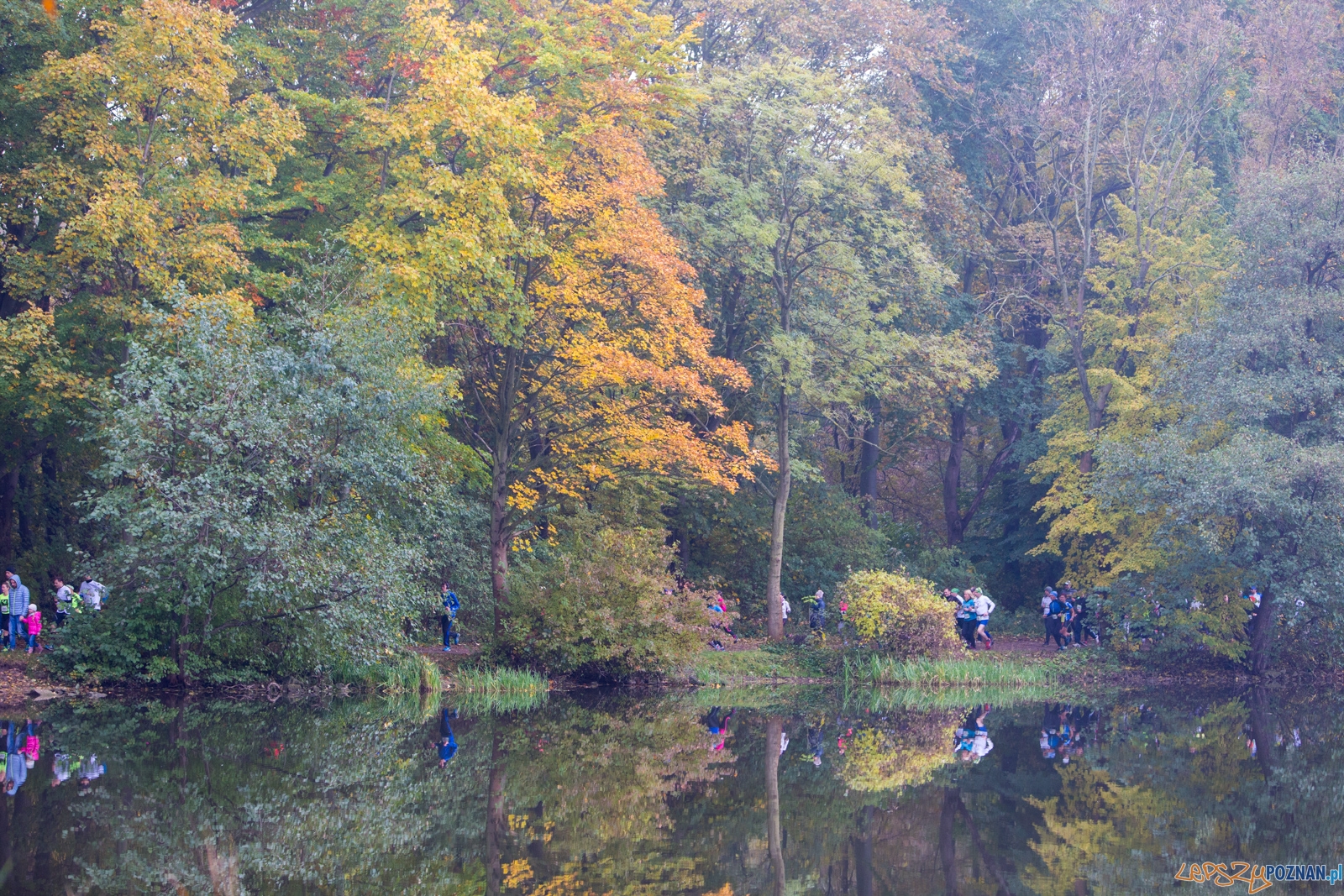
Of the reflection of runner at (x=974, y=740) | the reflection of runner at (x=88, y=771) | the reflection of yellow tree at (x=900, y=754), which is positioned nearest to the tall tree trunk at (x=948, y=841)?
the reflection of yellow tree at (x=900, y=754)

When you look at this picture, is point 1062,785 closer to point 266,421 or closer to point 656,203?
point 266,421

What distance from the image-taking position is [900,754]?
15.1 meters

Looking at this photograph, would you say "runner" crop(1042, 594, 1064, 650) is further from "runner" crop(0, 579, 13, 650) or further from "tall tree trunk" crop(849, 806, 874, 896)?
"runner" crop(0, 579, 13, 650)

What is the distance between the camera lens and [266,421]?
1767 cm

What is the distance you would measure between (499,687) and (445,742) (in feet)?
19.0

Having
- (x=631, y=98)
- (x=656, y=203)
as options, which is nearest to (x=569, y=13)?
(x=631, y=98)

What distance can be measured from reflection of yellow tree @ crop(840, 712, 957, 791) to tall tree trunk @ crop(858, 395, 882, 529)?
604 inches

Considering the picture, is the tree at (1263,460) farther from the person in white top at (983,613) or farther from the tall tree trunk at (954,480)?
the tall tree trunk at (954,480)

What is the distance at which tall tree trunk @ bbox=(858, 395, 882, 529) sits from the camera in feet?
112

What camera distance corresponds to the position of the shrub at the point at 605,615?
21234 mm

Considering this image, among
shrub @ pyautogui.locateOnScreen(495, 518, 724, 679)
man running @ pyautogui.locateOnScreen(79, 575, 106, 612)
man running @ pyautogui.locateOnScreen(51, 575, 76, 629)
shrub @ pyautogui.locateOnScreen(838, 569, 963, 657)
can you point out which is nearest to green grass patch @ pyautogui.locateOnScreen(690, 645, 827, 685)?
shrub @ pyautogui.locateOnScreen(495, 518, 724, 679)

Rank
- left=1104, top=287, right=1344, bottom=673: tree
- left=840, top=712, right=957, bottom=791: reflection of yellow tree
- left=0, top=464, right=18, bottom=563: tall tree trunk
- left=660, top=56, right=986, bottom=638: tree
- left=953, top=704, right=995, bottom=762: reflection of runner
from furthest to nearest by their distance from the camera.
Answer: left=0, top=464, right=18, bottom=563: tall tree trunk → left=660, top=56, right=986, bottom=638: tree → left=1104, top=287, right=1344, bottom=673: tree → left=953, top=704, right=995, bottom=762: reflection of runner → left=840, top=712, right=957, bottom=791: reflection of yellow tree

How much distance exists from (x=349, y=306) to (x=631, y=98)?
6.98 meters

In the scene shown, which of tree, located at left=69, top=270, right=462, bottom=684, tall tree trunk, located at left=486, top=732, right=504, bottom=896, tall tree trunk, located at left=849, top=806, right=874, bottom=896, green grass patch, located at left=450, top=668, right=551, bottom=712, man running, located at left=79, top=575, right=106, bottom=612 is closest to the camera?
tall tree trunk, located at left=486, top=732, right=504, bottom=896
